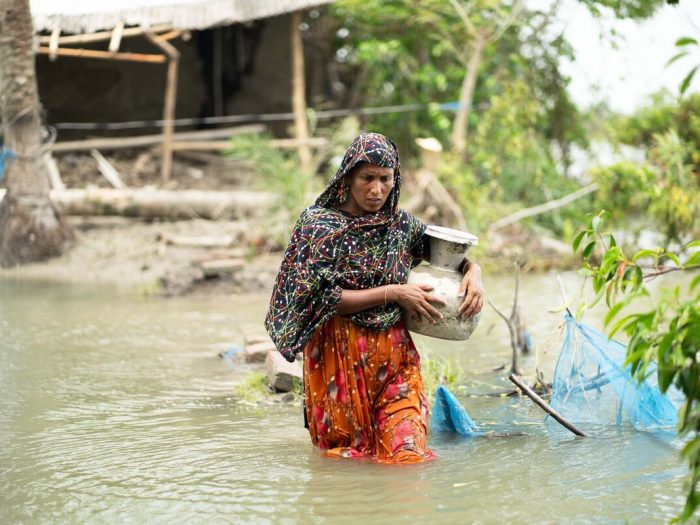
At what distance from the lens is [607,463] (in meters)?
4.00

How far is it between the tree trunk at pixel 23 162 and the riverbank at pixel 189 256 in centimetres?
27

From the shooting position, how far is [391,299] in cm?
380

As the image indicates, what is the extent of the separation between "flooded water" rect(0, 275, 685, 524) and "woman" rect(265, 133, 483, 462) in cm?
19

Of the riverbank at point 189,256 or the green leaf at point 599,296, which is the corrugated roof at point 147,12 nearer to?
the riverbank at point 189,256

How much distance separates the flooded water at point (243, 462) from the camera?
11.5ft

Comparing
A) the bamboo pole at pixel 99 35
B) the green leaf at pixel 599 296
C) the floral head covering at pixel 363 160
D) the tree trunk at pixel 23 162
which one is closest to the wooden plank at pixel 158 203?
the tree trunk at pixel 23 162

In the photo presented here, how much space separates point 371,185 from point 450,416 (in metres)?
1.35

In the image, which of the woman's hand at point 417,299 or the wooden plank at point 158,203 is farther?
the wooden plank at point 158,203

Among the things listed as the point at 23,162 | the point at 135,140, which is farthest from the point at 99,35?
the point at 23,162

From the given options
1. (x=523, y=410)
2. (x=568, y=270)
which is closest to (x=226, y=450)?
(x=523, y=410)

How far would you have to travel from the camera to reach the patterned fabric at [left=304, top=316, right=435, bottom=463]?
12.8ft

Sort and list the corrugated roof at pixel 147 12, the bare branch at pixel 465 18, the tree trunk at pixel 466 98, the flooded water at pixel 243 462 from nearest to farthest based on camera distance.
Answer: the flooded water at pixel 243 462
the corrugated roof at pixel 147 12
the bare branch at pixel 465 18
the tree trunk at pixel 466 98

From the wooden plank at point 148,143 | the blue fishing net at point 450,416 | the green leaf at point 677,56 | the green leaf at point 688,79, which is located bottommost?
the blue fishing net at point 450,416

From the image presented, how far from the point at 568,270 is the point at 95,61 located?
8.48m
